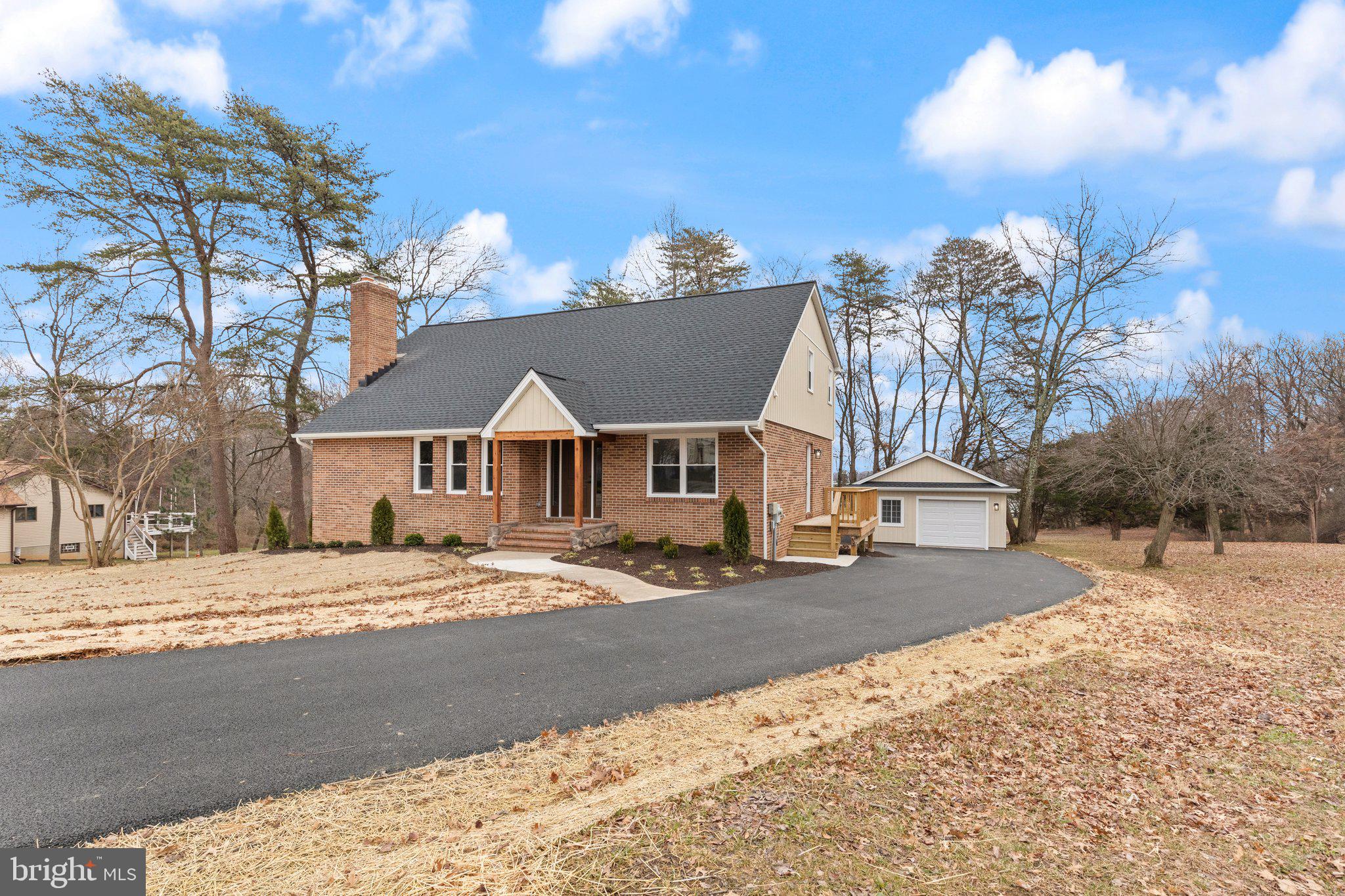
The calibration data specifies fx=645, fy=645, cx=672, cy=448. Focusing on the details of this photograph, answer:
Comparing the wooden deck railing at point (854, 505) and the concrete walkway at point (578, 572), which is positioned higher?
the wooden deck railing at point (854, 505)

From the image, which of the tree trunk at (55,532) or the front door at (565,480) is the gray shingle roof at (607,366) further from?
the tree trunk at (55,532)

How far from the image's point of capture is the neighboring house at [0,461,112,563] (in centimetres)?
3119

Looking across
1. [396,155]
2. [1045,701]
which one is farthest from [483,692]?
[396,155]

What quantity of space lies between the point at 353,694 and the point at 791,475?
12.4m

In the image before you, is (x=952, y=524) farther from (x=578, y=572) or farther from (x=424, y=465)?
(x=424, y=465)

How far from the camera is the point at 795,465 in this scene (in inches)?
667

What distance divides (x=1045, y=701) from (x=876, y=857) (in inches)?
138

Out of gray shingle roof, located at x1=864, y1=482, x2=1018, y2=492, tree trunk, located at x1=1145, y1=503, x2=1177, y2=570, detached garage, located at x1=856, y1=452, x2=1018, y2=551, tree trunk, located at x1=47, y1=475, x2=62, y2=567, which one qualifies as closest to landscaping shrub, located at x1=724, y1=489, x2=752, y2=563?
detached garage, located at x1=856, y1=452, x2=1018, y2=551

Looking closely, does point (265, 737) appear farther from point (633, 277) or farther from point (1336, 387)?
point (1336, 387)

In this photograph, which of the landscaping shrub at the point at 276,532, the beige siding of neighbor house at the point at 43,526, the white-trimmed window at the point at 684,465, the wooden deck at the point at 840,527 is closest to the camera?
the white-trimmed window at the point at 684,465

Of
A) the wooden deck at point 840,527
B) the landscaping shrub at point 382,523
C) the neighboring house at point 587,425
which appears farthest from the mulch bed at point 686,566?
the landscaping shrub at point 382,523

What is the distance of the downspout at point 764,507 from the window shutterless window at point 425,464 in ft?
28.1

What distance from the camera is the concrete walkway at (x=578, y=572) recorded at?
10461 millimetres

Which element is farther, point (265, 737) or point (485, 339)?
point (485, 339)
